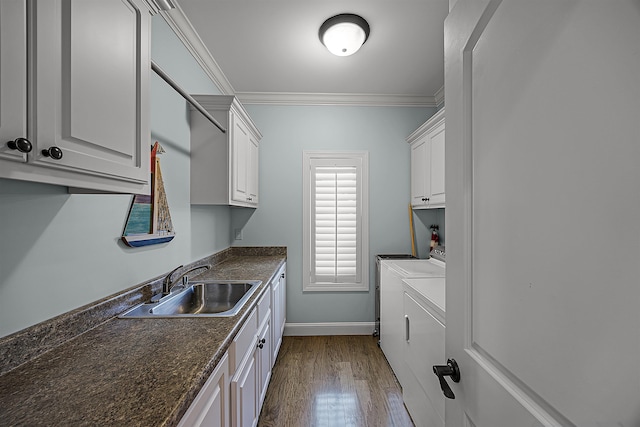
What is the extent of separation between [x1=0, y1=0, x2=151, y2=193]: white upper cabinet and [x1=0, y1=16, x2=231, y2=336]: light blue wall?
34 cm

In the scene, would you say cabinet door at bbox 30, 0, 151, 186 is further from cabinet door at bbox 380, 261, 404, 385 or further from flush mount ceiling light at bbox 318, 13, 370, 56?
cabinet door at bbox 380, 261, 404, 385

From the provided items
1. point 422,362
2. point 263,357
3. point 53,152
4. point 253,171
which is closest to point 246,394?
point 263,357

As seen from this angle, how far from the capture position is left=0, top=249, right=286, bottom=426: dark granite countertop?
0.70m

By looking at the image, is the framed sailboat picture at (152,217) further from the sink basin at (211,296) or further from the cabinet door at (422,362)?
the cabinet door at (422,362)

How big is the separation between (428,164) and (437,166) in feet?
0.69

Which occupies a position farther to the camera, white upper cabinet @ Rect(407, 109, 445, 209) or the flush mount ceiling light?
white upper cabinet @ Rect(407, 109, 445, 209)

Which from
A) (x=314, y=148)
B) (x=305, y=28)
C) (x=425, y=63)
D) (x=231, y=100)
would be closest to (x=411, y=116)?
(x=425, y=63)

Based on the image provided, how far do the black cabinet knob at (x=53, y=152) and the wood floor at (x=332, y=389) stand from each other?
6.47 ft

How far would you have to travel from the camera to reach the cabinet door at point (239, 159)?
93.7 inches

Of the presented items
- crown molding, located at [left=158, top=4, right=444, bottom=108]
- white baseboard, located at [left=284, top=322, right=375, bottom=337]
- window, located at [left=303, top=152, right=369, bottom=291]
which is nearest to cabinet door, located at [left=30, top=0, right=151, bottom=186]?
crown molding, located at [left=158, top=4, right=444, bottom=108]

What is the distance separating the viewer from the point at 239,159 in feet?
8.32

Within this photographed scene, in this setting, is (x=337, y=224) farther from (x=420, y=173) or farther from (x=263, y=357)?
(x=263, y=357)

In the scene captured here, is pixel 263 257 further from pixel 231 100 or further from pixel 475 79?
pixel 475 79

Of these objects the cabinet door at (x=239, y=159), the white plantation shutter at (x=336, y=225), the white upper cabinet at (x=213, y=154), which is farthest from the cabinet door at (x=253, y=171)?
the white plantation shutter at (x=336, y=225)
